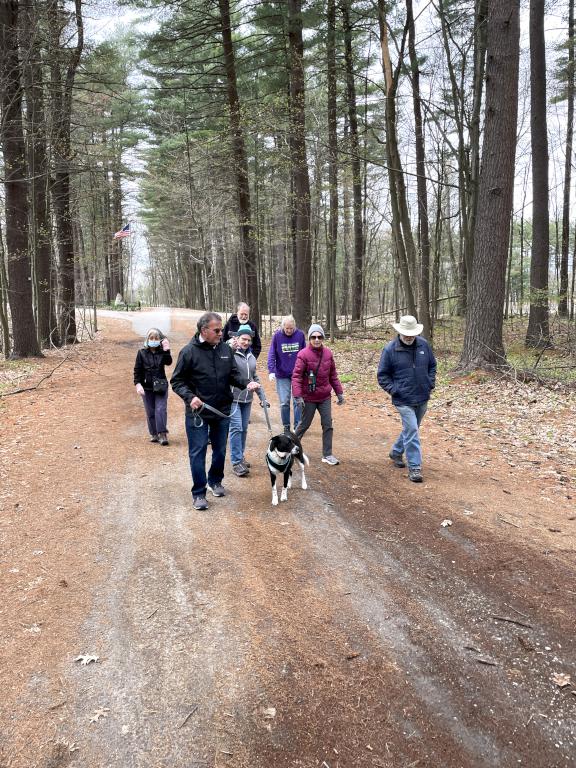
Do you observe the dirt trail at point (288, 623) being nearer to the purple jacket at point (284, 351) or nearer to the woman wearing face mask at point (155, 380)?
the woman wearing face mask at point (155, 380)

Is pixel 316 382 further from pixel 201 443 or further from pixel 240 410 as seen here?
pixel 201 443

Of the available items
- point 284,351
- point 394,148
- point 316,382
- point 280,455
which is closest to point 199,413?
point 280,455

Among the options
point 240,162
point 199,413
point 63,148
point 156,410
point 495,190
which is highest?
point 240,162

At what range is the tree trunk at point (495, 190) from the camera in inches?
425

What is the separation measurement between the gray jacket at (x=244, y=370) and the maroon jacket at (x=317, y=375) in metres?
0.62

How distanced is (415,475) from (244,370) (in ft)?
8.75

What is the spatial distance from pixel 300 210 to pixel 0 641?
1624cm

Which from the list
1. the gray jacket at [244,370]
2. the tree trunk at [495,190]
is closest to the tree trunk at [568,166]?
the tree trunk at [495,190]

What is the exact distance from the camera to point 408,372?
6574 mm

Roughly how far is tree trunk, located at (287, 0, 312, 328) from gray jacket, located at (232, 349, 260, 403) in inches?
419

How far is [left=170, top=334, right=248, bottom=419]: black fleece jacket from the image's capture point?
5.44 m

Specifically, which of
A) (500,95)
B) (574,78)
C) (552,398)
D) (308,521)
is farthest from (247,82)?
(308,521)

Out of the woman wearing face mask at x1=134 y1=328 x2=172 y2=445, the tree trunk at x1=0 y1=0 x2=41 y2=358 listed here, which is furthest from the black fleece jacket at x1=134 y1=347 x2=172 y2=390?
the tree trunk at x1=0 y1=0 x2=41 y2=358

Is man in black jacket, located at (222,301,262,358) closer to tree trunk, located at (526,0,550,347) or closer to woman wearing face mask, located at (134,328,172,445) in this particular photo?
woman wearing face mask, located at (134,328,172,445)
